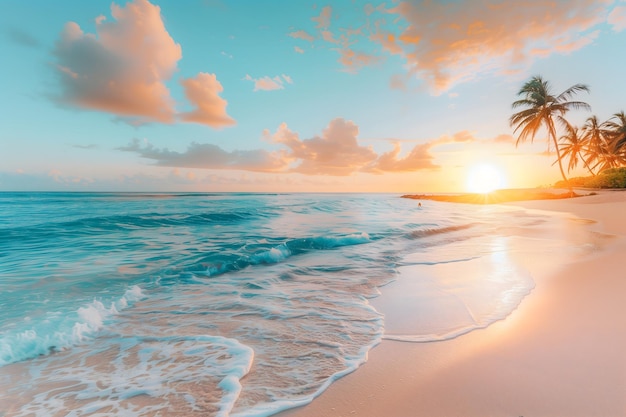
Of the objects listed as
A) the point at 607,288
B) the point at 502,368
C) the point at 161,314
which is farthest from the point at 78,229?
the point at 607,288

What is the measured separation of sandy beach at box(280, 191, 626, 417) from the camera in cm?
209

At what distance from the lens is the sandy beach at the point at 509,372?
6.87 ft

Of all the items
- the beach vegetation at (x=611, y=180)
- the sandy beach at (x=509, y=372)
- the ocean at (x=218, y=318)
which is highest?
the beach vegetation at (x=611, y=180)

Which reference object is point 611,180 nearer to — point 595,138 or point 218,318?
point 595,138

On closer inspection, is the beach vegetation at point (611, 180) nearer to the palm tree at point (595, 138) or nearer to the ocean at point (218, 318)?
the palm tree at point (595, 138)

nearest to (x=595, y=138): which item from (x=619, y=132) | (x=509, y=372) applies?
(x=619, y=132)

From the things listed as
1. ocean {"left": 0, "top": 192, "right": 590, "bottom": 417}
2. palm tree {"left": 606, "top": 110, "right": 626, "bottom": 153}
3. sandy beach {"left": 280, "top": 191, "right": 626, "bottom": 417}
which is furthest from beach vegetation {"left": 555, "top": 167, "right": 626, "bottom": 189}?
sandy beach {"left": 280, "top": 191, "right": 626, "bottom": 417}

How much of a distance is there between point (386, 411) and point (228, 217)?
780 inches

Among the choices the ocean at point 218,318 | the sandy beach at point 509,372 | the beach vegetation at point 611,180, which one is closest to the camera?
the sandy beach at point 509,372

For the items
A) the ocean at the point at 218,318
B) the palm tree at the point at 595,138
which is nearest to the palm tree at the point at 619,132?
the palm tree at the point at 595,138

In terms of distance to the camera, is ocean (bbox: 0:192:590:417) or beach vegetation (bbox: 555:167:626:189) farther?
beach vegetation (bbox: 555:167:626:189)

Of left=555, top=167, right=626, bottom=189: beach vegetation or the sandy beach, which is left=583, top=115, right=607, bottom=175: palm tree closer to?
left=555, top=167, right=626, bottom=189: beach vegetation

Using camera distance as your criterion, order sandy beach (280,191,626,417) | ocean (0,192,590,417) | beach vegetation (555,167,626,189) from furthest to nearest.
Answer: beach vegetation (555,167,626,189), ocean (0,192,590,417), sandy beach (280,191,626,417)

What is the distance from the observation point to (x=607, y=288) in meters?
4.51
